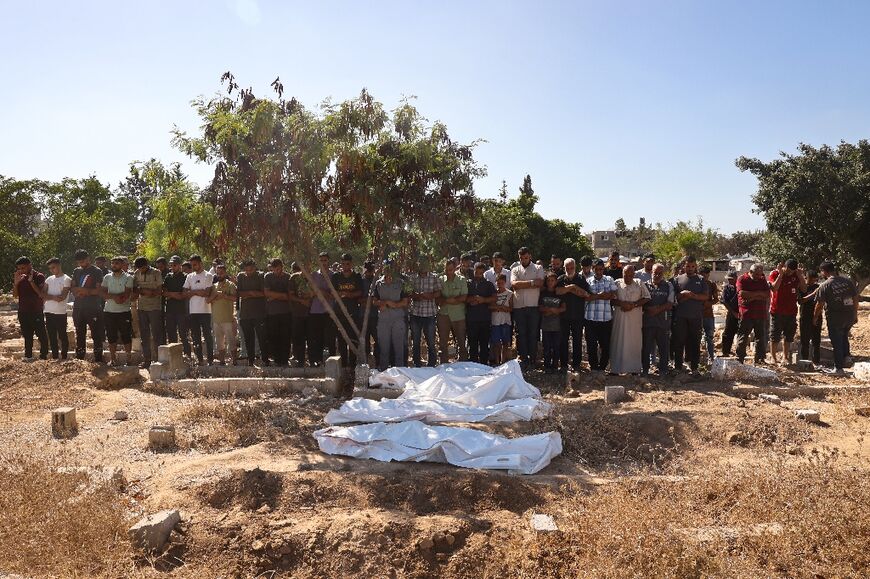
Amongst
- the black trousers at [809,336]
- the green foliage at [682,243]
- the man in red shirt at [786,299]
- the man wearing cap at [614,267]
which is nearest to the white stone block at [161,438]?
the man wearing cap at [614,267]

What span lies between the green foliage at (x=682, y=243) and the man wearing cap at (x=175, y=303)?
40.0m

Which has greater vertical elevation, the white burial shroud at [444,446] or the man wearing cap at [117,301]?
the man wearing cap at [117,301]

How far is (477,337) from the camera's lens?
32.7ft

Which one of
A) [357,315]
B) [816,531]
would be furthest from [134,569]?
[357,315]

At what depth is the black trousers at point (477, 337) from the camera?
986 centimetres

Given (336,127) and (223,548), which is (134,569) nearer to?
(223,548)

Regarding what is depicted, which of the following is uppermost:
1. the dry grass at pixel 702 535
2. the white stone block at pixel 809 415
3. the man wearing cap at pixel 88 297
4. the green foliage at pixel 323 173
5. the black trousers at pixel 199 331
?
the green foliage at pixel 323 173

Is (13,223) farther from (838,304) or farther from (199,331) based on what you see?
(838,304)

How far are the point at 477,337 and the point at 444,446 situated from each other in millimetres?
4159

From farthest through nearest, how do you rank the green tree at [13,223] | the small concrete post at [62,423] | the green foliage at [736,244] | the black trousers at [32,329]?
the green foliage at [736,244] < the green tree at [13,223] < the black trousers at [32,329] < the small concrete post at [62,423]

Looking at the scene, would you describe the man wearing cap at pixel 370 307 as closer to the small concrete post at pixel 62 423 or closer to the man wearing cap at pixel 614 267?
the man wearing cap at pixel 614 267

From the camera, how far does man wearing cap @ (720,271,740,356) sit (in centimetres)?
1088

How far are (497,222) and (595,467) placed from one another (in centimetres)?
2248

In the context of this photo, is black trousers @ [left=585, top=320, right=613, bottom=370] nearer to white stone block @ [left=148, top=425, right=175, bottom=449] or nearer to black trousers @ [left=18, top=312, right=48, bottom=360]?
white stone block @ [left=148, top=425, right=175, bottom=449]
